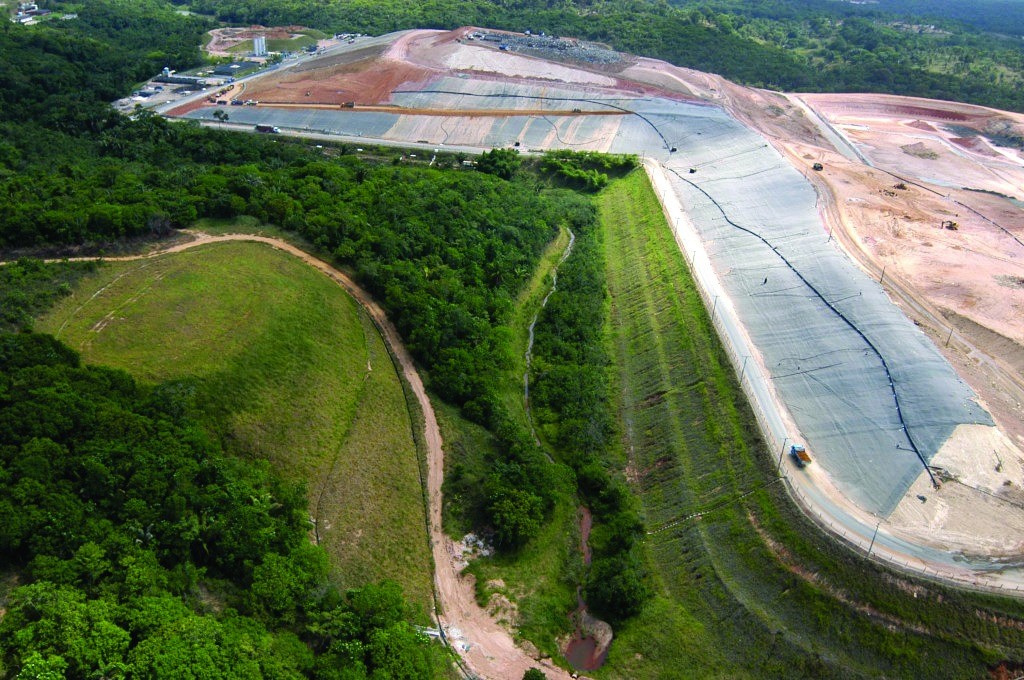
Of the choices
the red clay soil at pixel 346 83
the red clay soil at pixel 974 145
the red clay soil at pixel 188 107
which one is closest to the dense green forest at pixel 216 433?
the red clay soil at pixel 188 107

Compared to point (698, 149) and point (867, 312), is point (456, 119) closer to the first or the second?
point (698, 149)

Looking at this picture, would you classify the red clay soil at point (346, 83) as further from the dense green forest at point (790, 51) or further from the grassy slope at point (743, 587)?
the grassy slope at point (743, 587)

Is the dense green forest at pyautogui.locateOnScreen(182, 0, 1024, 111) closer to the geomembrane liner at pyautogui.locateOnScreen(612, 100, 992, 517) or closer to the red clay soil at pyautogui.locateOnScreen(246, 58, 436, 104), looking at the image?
the red clay soil at pyautogui.locateOnScreen(246, 58, 436, 104)

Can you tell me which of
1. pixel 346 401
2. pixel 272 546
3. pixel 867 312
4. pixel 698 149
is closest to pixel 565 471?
pixel 346 401

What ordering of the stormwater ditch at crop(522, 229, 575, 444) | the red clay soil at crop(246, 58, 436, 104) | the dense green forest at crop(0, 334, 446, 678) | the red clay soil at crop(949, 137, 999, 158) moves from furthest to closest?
the red clay soil at crop(246, 58, 436, 104) → the red clay soil at crop(949, 137, 999, 158) → the stormwater ditch at crop(522, 229, 575, 444) → the dense green forest at crop(0, 334, 446, 678)

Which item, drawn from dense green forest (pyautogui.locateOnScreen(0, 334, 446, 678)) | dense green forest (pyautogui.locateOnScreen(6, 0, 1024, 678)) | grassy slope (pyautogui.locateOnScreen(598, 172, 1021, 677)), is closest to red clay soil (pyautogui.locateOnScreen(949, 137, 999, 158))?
dense green forest (pyautogui.locateOnScreen(6, 0, 1024, 678))

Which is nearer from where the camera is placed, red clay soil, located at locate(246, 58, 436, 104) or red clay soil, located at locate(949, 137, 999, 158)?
red clay soil, located at locate(949, 137, 999, 158)

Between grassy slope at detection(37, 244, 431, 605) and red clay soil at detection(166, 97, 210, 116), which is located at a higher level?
red clay soil at detection(166, 97, 210, 116)
